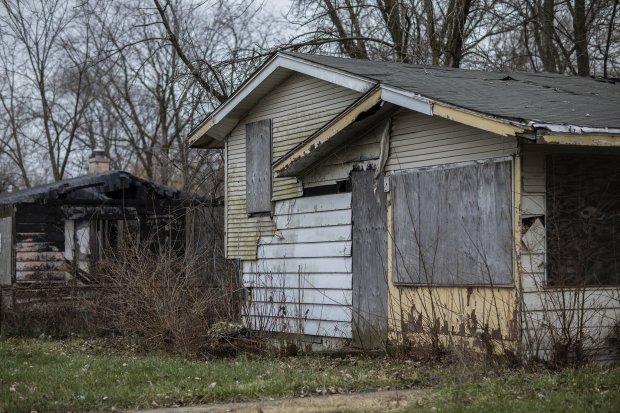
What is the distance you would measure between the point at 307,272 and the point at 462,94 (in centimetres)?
386

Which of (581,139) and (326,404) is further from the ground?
(581,139)

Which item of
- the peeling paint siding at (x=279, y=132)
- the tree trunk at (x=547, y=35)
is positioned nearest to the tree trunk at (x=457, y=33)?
the tree trunk at (x=547, y=35)

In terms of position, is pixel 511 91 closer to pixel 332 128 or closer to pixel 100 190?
pixel 332 128

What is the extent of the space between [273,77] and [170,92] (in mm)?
22719

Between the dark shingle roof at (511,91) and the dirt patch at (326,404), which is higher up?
the dark shingle roof at (511,91)

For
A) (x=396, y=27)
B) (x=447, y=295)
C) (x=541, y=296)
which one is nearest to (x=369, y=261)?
(x=447, y=295)

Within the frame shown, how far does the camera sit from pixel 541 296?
34.1ft

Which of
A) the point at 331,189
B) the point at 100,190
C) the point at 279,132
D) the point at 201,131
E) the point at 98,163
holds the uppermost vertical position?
the point at 98,163

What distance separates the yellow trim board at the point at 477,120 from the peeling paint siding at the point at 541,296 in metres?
0.61

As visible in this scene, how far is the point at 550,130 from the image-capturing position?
31.1 ft

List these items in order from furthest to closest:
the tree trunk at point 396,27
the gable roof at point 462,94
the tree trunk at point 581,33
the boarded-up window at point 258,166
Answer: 1. the tree trunk at point 581,33
2. the tree trunk at point 396,27
3. the boarded-up window at point 258,166
4. the gable roof at point 462,94

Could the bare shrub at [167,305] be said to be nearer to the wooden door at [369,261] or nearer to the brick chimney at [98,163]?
the wooden door at [369,261]

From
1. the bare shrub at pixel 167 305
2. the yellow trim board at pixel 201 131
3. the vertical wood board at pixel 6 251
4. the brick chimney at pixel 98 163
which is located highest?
the brick chimney at pixel 98 163

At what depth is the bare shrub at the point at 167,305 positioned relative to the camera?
496 inches
